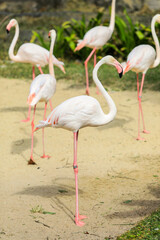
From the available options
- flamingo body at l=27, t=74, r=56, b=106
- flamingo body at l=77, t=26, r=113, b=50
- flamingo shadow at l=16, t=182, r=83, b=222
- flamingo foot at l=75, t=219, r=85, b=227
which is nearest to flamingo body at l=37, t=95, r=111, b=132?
flamingo shadow at l=16, t=182, r=83, b=222

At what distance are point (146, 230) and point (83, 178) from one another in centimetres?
164

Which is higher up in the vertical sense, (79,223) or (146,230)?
(146,230)

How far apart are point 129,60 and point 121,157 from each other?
1.44 m

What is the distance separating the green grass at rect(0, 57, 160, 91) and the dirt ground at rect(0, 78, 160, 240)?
998mm

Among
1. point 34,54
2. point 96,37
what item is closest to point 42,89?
point 34,54

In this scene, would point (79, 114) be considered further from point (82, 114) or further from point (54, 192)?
point (54, 192)

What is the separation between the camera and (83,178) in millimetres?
5227

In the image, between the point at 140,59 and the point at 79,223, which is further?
the point at 140,59

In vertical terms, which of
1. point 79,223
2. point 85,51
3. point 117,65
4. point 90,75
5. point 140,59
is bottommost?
point 90,75

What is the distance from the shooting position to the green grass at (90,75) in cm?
903

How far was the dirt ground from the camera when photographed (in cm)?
406

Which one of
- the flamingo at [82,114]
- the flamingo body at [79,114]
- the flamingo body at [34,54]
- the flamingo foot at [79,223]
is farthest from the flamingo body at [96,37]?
the flamingo foot at [79,223]

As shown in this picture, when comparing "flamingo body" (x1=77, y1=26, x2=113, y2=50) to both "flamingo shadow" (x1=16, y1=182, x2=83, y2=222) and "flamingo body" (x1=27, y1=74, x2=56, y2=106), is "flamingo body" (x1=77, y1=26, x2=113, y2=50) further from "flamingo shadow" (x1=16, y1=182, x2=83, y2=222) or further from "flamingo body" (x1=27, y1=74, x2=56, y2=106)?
"flamingo shadow" (x1=16, y1=182, x2=83, y2=222)

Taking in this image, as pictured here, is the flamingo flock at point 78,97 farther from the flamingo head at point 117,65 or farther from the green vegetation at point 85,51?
the green vegetation at point 85,51
